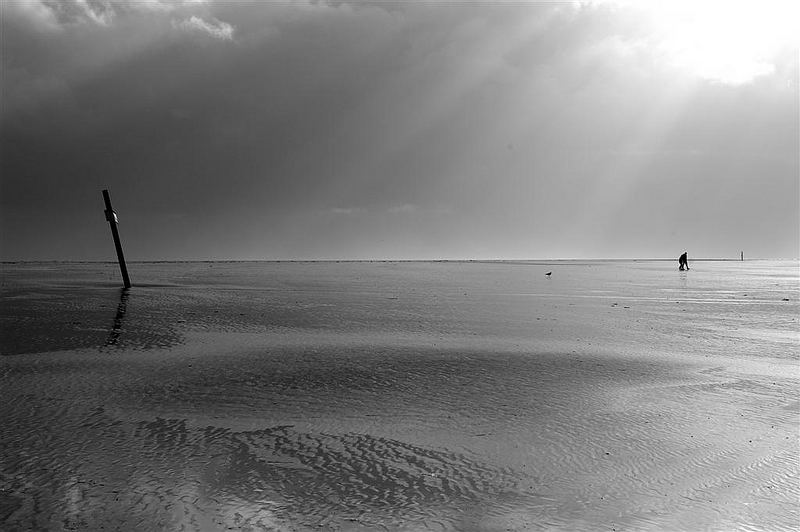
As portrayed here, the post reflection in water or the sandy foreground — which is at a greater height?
the post reflection in water

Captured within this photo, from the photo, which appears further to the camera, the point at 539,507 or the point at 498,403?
the point at 498,403

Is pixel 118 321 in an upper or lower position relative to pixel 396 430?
upper

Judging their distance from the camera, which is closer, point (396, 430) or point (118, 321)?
point (396, 430)

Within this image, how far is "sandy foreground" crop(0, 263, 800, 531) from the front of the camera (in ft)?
16.8

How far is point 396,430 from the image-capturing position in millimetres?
7375

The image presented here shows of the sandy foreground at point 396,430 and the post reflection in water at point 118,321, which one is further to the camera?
the post reflection in water at point 118,321

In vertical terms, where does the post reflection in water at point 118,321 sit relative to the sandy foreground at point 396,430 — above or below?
above

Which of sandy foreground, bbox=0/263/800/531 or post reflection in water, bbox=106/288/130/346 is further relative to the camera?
post reflection in water, bbox=106/288/130/346

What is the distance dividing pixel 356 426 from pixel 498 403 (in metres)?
2.40

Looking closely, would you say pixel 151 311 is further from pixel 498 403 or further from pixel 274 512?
pixel 274 512

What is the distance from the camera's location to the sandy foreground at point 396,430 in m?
5.13

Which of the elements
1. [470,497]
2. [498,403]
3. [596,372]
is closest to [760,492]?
[470,497]

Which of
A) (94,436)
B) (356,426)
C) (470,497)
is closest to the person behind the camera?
(470,497)

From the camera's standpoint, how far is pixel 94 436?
6961 millimetres
